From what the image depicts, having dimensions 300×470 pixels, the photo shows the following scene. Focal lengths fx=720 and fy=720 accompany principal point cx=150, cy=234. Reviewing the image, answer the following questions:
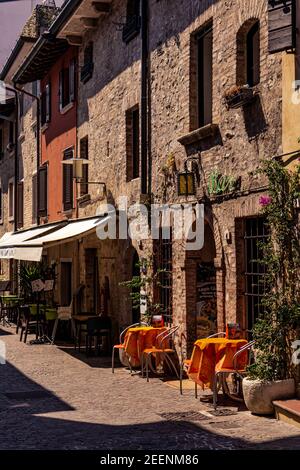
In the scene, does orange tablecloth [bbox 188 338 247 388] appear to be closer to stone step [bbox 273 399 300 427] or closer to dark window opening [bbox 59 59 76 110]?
stone step [bbox 273 399 300 427]

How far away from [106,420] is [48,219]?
13144 mm

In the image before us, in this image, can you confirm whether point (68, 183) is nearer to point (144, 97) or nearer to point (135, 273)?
point (135, 273)

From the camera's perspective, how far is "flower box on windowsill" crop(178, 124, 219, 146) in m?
10.6

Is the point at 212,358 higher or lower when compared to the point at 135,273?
lower

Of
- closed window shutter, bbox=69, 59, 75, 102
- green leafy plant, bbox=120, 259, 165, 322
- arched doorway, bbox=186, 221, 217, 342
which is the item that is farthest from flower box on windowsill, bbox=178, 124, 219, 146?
closed window shutter, bbox=69, 59, 75, 102

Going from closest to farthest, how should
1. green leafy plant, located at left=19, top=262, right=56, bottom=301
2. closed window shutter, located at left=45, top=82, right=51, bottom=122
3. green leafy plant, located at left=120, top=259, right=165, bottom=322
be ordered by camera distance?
green leafy plant, located at left=120, top=259, right=165, bottom=322, green leafy plant, located at left=19, top=262, right=56, bottom=301, closed window shutter, located at left=45, top=82, right=51, bottom=122

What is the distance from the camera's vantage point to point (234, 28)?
33.0 feet

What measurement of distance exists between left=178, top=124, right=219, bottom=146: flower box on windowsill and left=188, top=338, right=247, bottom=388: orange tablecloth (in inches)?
125

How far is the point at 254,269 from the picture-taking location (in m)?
9.86

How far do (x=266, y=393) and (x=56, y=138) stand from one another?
13.3 m

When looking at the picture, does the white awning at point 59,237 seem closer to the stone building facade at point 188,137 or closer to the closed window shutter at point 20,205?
the stone building facade at point 188,137

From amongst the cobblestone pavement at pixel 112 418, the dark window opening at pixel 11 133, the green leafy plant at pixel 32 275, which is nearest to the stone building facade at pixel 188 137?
the cobblestone pavement at pixel 112 418

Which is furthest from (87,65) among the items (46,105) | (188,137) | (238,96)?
(238,96)
